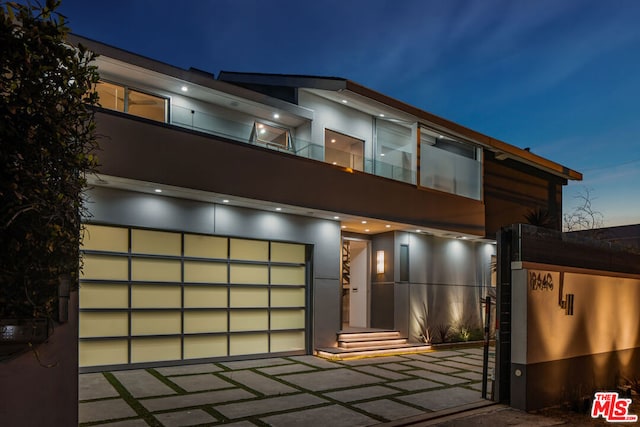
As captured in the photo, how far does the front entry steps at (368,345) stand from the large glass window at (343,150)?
179 inches

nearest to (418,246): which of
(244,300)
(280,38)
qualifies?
(244,300)

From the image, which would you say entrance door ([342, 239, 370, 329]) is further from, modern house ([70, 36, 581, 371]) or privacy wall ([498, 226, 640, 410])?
privacy wall ([498, 226, 640, 410])

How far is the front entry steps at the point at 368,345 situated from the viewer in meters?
11.7

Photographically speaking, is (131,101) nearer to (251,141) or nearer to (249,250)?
(251,141)

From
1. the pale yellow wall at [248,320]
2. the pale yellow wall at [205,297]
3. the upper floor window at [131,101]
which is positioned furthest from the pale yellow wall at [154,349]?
the upper floor window at [131,101]

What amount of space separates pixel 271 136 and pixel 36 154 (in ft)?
30.3

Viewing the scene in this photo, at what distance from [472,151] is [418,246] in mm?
4011

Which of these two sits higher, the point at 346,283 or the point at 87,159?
the point at 87,159

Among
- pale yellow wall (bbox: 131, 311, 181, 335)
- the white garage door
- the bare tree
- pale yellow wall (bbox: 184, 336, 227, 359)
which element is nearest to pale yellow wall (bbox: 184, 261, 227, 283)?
the white garage door

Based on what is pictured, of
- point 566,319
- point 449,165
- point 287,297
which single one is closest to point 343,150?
point 449,165

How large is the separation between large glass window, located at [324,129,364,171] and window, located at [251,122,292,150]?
1.11m

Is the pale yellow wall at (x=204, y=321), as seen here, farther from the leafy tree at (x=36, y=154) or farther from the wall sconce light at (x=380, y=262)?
the leafy tree at (x=36, y=154)

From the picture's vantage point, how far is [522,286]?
739 cm

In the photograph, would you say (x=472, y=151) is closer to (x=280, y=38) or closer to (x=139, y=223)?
A: (x=139, y=223)
